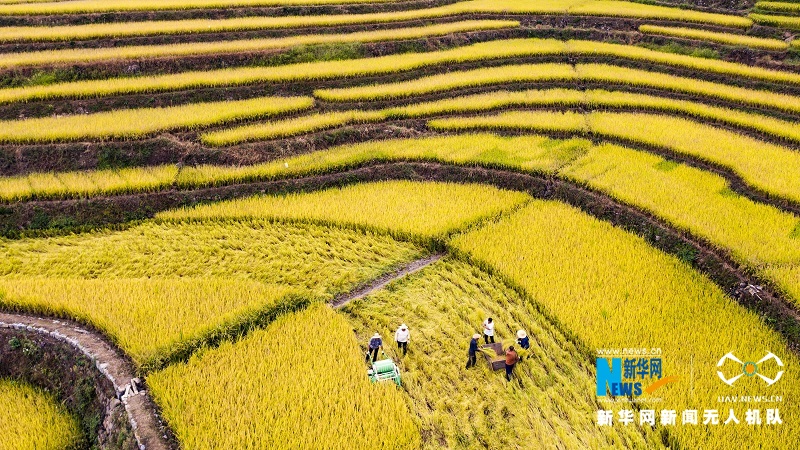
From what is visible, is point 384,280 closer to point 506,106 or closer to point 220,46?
point 506,106

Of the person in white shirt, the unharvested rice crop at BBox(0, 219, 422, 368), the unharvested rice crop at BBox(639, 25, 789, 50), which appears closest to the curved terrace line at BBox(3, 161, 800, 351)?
the unharvested rice crop at BBox(0, 219, 422, 368)

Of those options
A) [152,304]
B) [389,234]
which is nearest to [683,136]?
[389,234]

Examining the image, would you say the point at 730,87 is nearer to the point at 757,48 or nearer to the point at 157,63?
the point at 757,48

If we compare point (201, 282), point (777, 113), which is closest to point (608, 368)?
point (201, 282)

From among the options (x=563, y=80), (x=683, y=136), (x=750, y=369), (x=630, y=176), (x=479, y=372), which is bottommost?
(x=750, y=369)

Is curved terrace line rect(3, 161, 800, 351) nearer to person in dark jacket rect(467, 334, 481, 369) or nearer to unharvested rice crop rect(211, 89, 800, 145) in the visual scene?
unharvested rice crop rect(211, 89, 800, 145)
